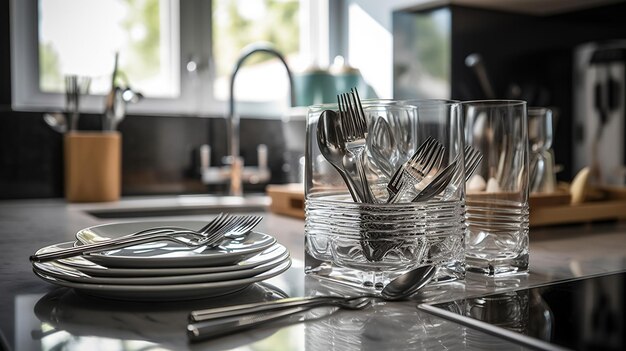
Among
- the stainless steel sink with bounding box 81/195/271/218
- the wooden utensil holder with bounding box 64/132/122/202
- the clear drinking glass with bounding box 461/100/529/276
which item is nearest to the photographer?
the clear drinking glass with bounding box 461/100/529/276

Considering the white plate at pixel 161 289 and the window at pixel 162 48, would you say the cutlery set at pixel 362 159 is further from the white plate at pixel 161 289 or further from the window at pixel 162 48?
the window at pixel 162 48

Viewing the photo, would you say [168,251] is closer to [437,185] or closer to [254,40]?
[437,185]

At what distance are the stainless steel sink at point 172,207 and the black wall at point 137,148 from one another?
0.14 meters

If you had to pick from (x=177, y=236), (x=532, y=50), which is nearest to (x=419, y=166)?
(x=177, y=236)

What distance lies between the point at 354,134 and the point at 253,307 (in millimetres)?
198

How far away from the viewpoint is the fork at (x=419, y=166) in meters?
0.62

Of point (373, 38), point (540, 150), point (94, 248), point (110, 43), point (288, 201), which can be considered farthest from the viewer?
point (373, 38)

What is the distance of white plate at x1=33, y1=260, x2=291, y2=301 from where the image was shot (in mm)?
549

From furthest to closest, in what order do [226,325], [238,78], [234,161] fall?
1. [238,78]
2. [234,161]
3. [226,325]

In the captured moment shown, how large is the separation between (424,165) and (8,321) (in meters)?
0.39

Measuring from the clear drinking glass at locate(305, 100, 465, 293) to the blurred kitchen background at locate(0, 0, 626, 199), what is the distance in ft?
3.89

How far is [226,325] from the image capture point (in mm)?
483

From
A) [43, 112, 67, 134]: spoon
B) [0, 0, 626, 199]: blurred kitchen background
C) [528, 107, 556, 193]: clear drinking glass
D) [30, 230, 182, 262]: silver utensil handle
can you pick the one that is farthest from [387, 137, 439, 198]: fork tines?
[43, 112, 67, 134]: spoon

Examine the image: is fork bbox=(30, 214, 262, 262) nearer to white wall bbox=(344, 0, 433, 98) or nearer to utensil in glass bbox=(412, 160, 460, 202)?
utensil in glass bbox=(412, 160, 460, 202)
